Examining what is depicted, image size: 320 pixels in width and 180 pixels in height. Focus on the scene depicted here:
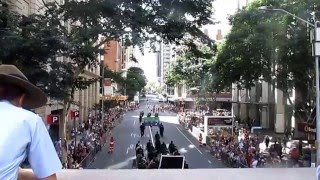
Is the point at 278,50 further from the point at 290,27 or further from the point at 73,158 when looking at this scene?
the point at 73,158

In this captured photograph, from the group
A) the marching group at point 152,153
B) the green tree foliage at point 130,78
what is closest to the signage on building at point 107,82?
the green tree foliage at point 130,78

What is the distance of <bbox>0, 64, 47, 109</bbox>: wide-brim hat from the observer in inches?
59.7

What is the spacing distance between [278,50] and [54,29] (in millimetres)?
9288

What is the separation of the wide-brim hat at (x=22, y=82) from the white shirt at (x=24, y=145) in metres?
0.14

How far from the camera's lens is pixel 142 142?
12266mm

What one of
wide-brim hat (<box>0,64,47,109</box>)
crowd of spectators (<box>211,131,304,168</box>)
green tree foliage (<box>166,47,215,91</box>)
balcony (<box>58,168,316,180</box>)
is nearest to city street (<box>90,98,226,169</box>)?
crowd of spectators (<box>211,131,304,168</box>)

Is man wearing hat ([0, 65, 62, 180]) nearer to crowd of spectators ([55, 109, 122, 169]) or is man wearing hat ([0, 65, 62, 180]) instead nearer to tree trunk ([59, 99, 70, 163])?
tree trunk ([59, 99, 70, 163])

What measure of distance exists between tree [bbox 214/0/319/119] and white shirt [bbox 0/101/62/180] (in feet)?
44.2

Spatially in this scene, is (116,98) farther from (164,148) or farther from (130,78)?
(164,148)

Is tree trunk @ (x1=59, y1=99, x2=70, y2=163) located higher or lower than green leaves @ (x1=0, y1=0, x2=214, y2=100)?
lower

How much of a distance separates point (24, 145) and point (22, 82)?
24 centimetres

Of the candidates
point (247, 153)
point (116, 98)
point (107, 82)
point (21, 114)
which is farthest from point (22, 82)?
point (116, 98)

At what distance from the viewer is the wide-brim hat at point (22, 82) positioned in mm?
1518

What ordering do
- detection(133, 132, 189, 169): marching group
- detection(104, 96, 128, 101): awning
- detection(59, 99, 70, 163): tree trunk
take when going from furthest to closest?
1. detection(104, 96, 128, 101): awning
2. detection(59, 99, 70, 163): tree trunk
3. detection(133, 132, 189, 169): marching group
